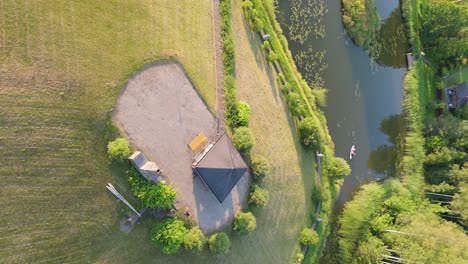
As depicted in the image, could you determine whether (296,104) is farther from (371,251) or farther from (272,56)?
(371,251)

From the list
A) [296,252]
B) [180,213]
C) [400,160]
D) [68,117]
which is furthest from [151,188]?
[400,160]

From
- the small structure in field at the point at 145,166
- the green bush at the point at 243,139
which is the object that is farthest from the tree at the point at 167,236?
the green bush at the point at 243,139

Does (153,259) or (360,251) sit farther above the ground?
(360,251)

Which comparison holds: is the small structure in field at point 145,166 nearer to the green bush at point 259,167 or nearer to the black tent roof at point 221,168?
the black tent roof at point 221,168

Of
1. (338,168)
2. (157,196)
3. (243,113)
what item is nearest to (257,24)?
(243,113)

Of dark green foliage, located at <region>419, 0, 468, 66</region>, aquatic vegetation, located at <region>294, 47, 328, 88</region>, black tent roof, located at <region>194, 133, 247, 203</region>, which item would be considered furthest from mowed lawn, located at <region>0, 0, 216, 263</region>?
dark green foliage, located at <region>419, 0, 468, 66</region>

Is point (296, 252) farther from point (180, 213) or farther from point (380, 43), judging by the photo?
point (380, 43)
